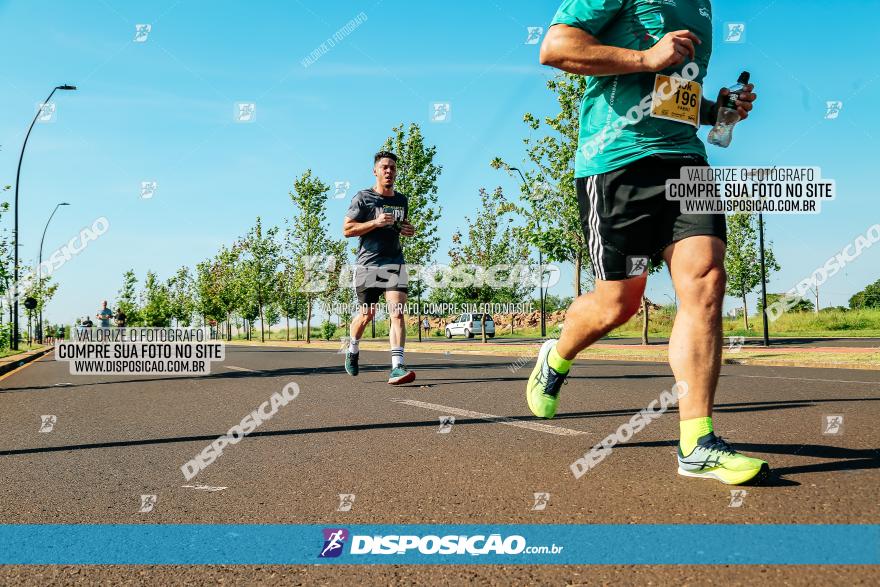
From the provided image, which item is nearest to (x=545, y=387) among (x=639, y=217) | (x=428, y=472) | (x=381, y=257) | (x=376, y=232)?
(x=428, y=472)

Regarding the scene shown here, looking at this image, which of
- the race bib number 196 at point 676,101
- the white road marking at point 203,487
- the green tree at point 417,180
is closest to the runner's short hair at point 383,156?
the race bib number 196 at point 676,101

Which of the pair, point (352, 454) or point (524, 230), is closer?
point (352, 454)

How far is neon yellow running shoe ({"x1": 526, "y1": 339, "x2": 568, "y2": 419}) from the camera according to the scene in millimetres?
3844

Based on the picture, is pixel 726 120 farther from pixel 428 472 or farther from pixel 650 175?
pixel 428 472

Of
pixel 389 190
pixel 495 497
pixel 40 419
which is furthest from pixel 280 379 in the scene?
pixel 495 497

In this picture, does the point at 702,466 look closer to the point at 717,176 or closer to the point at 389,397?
the point at 717,176

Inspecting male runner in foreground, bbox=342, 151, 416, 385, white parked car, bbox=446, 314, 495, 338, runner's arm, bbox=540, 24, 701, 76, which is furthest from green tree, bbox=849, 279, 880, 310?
runner's arm, bbox=540, 24, 701, 76

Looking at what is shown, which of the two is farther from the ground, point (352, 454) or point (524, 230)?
point (524, 230)

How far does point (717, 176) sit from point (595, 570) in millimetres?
1886

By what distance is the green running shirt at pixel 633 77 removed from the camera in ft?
10.4

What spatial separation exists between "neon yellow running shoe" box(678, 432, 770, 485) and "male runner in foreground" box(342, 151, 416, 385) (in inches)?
204

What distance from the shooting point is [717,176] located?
3.05 meters

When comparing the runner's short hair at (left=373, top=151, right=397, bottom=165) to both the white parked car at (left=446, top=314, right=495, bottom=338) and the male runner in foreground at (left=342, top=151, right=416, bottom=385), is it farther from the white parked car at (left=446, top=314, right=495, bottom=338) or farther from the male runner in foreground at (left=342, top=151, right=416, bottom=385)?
the white parked car at (left=446, top=314, right=495, bottom=338)

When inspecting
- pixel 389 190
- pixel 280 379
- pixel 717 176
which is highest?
pixel 389 190
